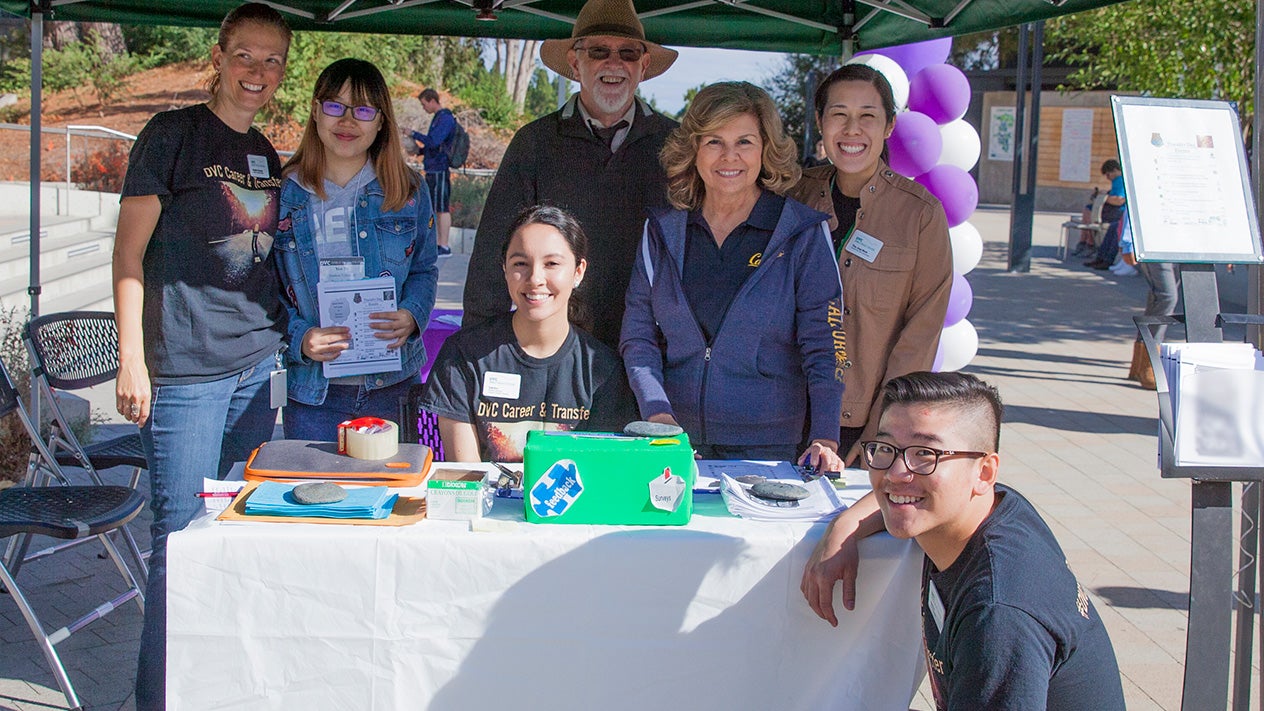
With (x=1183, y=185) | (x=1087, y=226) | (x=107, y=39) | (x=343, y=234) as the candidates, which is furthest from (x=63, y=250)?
(x=107, y=39)

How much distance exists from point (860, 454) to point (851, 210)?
701mm

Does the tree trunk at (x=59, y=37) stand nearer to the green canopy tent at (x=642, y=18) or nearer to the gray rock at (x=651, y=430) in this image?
the green canopy tent at (x=642, y=18)

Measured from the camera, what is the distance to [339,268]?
9.68ft

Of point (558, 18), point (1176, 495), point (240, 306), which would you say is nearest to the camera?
point (240, 306)

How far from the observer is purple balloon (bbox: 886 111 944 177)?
5.05 meters

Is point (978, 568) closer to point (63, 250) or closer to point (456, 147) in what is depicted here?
point (63, 250)

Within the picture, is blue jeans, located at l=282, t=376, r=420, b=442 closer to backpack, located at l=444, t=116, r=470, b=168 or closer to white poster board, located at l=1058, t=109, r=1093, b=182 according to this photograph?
backpack, located at l=444, t=116, r=470, b=168

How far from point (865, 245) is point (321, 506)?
66.8 inches

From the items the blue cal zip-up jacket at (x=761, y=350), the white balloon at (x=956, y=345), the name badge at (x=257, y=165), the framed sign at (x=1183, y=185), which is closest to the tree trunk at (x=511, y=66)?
the white balloon at (x=956, y=345)

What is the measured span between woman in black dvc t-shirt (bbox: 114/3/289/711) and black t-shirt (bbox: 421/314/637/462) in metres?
0.58

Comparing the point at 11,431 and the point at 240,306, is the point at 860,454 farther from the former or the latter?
the point at 11,431

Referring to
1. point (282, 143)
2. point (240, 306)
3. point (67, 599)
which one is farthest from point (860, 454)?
point (282, 143)

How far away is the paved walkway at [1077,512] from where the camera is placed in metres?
3.37

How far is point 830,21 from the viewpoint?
4863mm
